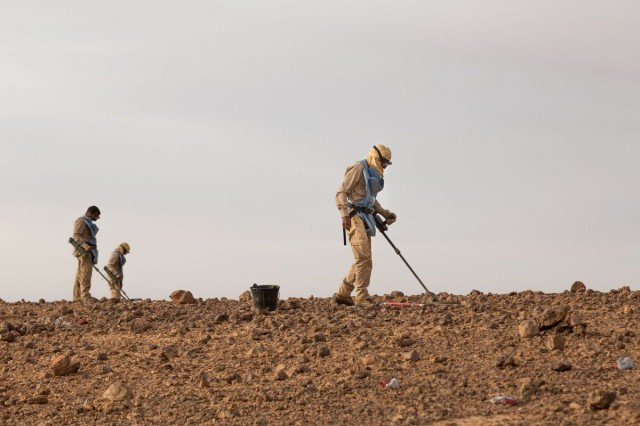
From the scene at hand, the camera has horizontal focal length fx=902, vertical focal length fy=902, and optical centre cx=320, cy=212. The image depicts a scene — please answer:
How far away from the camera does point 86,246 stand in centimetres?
2123

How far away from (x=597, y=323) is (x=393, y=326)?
244 cm

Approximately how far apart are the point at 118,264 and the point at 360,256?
43.1 ft

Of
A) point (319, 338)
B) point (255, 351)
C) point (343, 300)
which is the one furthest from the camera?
point (343, 300)

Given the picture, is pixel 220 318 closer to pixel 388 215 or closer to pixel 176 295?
pixel 388 215

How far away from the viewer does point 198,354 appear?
10.9 metres

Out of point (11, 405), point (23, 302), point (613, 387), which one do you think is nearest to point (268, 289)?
point (11, 405)

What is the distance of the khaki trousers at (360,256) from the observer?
44.5ft

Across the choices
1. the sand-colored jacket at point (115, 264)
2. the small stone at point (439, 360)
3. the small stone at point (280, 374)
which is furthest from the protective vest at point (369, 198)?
the sand-colored jacket at point (115, 264)

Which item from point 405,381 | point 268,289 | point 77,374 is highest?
point 268,289

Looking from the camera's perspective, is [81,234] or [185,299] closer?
[185,299]

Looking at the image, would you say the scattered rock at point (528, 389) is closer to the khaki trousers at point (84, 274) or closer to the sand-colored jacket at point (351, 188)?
the sand-colored jacket at point (351, 188)

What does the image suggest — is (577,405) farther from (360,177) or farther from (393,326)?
(360,177)

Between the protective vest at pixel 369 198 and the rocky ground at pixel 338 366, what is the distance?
→ 138 cm

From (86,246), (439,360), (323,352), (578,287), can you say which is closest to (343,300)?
(578,287)
